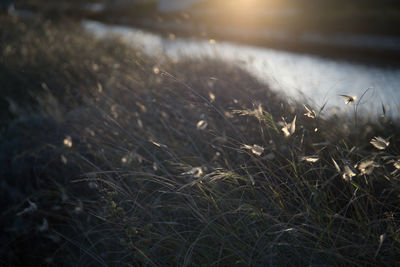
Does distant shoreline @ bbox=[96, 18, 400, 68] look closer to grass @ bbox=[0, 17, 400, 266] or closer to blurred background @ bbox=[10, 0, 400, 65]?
blurred background @ bbox=[10, 0, 400, 65]

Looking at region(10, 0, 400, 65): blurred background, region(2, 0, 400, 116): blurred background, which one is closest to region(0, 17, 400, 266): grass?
region(2, 0, 400, 116): blurred background

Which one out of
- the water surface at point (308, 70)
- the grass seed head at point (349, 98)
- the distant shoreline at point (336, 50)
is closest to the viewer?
the grass seed head at point (349, 98)

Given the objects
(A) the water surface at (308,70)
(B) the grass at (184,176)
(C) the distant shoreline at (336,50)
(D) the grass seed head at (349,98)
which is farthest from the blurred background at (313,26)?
(D) the grass seed head at (349,98)

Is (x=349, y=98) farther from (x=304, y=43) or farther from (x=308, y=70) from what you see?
(x=304, y=43)

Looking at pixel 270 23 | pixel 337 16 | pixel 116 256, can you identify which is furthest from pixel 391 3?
pixel 116 256

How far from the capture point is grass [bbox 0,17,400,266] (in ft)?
5.17

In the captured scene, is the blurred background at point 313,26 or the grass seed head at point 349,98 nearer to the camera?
the grass seed head at point 349,98

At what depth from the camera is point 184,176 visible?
68.7 inches

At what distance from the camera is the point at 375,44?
9758mm

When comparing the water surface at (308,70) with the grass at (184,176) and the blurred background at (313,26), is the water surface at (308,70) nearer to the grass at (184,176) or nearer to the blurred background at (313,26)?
the grass at (184,176)

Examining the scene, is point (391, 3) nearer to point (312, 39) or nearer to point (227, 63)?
point (312, 39)

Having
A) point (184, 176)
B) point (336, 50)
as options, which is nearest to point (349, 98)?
point (184, 176)

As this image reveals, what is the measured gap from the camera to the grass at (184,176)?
1575 millimetres

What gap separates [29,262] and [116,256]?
0.92 meters
